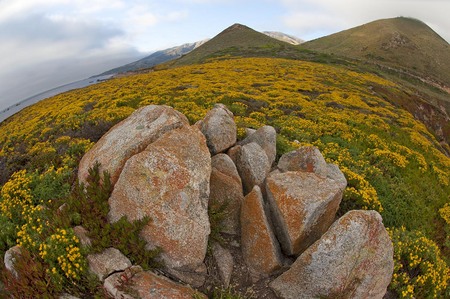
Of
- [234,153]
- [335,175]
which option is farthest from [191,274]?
[335,175]

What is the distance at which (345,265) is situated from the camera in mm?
8898

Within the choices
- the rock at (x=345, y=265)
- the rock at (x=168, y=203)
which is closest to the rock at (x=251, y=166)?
the rock at (x=168, y=203)

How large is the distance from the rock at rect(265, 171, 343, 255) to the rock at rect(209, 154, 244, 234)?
48.9 inches

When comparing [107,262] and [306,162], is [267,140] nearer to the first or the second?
[306,162]

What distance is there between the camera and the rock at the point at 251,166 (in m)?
12.5

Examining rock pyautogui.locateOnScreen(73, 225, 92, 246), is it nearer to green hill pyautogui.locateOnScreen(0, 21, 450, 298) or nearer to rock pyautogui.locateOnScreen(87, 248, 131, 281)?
green hill pyautogui.locateOnScreen(0, 21, 450, 298)

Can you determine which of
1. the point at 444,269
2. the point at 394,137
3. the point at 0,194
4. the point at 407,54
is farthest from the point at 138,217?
the point at 407,54

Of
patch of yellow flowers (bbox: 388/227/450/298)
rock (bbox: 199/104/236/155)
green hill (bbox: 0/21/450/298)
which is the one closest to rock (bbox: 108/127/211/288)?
green hill (bbox: 0/21/450/298)

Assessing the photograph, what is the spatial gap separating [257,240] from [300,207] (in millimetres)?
1838

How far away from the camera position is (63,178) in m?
12.7

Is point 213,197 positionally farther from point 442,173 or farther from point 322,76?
point 322,76

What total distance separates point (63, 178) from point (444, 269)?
53.2 feet

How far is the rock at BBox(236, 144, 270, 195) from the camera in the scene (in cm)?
1252

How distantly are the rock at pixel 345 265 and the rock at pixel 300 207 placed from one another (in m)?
0.86
